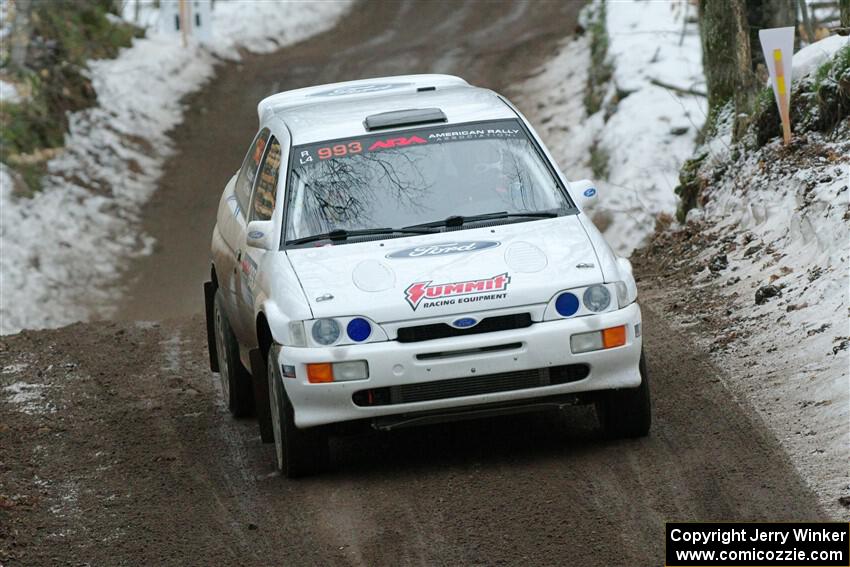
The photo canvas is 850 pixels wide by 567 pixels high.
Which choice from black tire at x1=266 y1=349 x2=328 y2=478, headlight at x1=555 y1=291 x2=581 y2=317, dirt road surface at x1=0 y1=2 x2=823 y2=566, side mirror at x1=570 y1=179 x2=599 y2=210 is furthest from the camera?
side mirror at x1=570 y1=179 x2=599 y2=210

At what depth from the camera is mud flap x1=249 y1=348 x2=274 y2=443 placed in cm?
752

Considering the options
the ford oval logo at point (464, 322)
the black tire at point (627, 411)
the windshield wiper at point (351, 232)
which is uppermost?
the windshield wiper at point (351, 232)

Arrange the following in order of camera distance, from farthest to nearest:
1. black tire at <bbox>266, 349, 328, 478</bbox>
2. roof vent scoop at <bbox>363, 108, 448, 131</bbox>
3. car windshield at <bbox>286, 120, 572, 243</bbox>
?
roof vent scoop at <bbox>363, 108, 448, 131</bbox> < car windshield at <bbox>286, 120, 572, 243</bbox> < black tire at <bbox>266, 349, 328, 478</bbox>

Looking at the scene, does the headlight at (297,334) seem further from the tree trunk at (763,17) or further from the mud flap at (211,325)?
the tree trunk at (763,17)

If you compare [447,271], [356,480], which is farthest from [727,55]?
[356,480]

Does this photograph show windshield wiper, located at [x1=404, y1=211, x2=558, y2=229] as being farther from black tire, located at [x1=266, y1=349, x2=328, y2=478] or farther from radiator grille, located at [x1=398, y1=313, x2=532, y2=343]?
black tire, located at [x1=266, y1=349, x2=328, y2=478]

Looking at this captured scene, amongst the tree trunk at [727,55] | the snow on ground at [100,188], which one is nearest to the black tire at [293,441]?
the tree trunk at [727,55]

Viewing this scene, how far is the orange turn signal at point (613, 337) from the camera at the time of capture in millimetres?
6875

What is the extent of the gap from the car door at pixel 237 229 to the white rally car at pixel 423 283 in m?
0.07

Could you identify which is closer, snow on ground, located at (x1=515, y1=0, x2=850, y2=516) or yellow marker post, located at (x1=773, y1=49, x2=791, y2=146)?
snow on ground, located at (x1=515, y1=0, x2=850, y2=516)

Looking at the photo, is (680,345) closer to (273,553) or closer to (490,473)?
(490,473)

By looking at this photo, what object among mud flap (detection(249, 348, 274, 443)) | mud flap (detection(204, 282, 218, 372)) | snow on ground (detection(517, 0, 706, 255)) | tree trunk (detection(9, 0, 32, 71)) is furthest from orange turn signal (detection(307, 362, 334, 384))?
tree trunk (detection(9, 0, 32, 71))

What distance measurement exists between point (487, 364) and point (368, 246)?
99cm

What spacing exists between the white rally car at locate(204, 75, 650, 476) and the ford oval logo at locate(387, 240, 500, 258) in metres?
0.01
